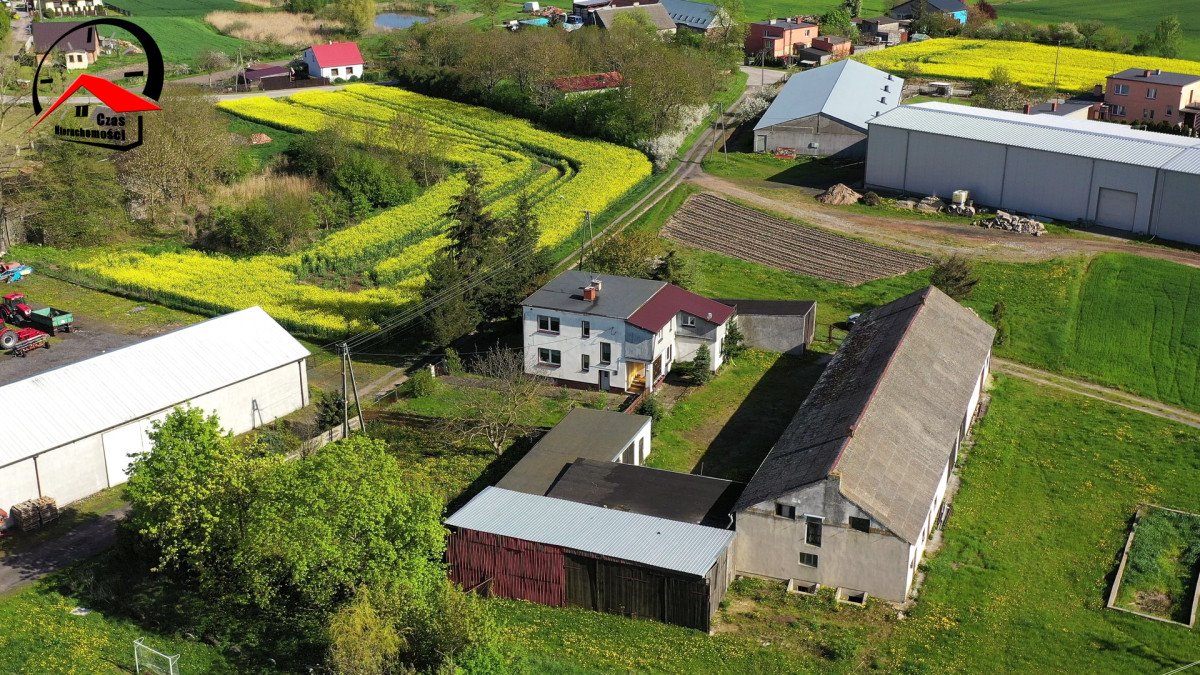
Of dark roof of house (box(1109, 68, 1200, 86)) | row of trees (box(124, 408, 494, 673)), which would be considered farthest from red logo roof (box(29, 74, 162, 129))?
dark roof of house (box(1109, 68, 1200, 86))

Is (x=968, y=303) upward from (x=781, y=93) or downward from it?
downward

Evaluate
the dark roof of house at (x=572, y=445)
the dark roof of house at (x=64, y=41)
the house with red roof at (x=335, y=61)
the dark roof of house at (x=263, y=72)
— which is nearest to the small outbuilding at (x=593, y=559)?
the dark roof of house at (x=572, y=445)

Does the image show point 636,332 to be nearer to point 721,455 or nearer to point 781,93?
point 721,455

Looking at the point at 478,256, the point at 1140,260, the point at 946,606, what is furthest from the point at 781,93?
the point at 946,606

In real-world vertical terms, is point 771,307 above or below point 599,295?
below

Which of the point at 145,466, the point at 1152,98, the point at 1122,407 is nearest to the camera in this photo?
the point at 145,466

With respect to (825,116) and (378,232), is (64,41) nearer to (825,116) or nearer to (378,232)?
(378,232)

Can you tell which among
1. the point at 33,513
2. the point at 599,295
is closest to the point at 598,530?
the point at 599,295
